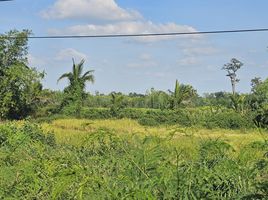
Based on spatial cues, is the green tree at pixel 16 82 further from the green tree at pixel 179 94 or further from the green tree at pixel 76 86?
the green tree at pixel 179 94

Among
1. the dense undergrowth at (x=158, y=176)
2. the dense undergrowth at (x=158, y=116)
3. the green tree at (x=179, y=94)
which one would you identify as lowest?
the dense undergrowth at (x=158, y=176)

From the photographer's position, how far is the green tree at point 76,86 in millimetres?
41594

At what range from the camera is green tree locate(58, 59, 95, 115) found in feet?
136

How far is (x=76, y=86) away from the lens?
4209cm

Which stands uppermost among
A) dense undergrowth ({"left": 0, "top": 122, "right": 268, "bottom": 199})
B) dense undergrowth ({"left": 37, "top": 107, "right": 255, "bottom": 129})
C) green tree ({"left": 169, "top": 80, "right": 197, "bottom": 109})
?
green tree ({"left": 169, "top": 80, "right": 197, "bottom": 109})

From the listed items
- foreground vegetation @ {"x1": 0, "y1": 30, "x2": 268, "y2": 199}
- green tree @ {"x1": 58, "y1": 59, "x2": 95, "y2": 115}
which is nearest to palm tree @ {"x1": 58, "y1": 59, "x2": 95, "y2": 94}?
green tree @ {"x1": 58, "y1": 59, "x2": 95, "y2": 115}

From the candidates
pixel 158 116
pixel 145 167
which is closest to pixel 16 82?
pixel 158 116

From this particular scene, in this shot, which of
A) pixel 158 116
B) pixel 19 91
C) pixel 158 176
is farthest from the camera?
pixel 19 91

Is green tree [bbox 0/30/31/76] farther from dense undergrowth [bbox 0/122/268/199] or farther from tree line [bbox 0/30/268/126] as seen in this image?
dense undergrowth [bbox 0/122/268/199]

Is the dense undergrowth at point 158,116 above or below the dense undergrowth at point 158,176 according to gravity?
above

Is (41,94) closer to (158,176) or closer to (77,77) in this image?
(77,77)

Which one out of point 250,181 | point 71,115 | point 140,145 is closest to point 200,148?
point 140,145

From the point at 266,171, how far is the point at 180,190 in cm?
52

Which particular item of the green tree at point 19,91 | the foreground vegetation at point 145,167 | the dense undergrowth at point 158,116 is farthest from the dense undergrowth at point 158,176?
the green tree at point 19,91
